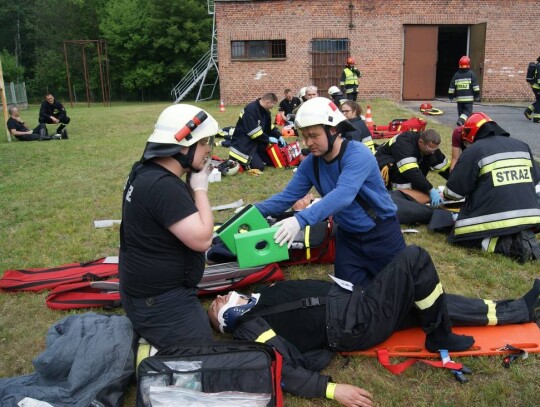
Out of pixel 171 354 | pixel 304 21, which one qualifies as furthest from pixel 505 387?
pixel 304 21

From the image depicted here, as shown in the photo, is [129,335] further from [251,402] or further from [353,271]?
[353,271]

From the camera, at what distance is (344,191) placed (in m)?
3.19

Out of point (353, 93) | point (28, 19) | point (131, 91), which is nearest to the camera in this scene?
point (353, 93)

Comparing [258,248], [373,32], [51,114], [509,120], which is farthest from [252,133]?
[373,32]

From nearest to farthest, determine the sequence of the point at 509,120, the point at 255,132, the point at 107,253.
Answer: the point at 107,253 < the point at 255,132 < the point at 509,120

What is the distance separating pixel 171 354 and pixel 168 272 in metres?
0.47

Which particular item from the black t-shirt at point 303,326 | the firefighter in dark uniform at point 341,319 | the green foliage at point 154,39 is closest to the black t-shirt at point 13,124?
the firefighter in dark uniform at point 341,319

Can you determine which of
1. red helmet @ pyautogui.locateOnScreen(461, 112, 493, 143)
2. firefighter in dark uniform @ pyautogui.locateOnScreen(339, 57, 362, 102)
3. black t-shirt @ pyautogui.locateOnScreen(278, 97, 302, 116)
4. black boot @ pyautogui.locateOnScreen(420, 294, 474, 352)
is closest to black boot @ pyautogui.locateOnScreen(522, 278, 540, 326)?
black boot @ pyautogui.locateOnScreen(420, 294, 474, 352)

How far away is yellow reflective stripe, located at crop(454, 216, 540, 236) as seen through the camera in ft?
14.4

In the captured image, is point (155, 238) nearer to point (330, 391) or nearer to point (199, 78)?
point (330, 391)

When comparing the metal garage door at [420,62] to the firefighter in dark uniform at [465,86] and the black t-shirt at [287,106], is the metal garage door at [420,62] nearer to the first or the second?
the black t-shirt at [287,106]

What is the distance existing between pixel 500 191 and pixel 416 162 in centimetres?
165

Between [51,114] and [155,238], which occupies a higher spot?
[51,114]

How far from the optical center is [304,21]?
68.9 feet
